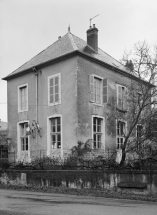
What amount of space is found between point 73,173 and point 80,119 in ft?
13.1

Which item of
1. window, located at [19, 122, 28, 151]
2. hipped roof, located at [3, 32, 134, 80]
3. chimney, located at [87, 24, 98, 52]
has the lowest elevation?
window, located at [19, 122, 28, 151]

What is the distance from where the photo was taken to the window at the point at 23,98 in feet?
70.6

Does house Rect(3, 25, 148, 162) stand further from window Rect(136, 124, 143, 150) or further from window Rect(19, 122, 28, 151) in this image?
window Rect(136, 124, 143, 150)

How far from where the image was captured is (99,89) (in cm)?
1998

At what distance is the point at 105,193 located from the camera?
505 inches

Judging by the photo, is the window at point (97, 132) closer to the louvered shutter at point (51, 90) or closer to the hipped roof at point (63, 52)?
the louvered shutter at point (51, 90)

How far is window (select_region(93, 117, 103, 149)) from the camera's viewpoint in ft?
62.7

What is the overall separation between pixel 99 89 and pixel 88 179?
7.49 meters

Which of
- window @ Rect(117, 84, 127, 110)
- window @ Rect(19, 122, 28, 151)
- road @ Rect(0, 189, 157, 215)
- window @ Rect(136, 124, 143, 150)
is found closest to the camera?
road @ Rect(0, 189, 157, 215)

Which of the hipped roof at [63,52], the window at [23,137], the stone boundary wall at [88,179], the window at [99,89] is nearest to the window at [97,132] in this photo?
the window at [99,89]

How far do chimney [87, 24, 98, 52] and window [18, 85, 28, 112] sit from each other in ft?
19.0

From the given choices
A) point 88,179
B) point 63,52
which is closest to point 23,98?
point 63,52

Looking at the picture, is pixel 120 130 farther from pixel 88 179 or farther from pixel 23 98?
pixel 23 98

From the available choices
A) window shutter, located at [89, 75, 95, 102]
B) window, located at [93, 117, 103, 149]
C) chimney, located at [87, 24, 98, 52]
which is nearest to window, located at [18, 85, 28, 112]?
window shutter, located at [89, 75, 95, 102]
